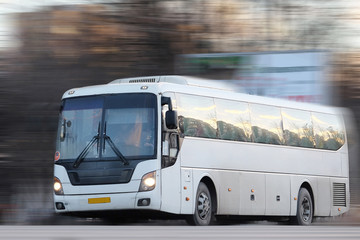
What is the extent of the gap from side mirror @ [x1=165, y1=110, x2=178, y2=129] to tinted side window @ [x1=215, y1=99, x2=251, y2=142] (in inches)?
88.8

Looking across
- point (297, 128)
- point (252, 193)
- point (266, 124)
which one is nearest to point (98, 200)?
point (252, 193)

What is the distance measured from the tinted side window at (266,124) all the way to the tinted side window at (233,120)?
0.33 meters

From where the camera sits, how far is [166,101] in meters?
15.6

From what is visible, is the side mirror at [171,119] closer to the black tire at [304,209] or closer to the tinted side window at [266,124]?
the tinted side window at [266,124]

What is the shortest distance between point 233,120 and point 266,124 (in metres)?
1.61

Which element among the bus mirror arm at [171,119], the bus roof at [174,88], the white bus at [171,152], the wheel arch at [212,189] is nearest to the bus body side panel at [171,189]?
the white bus at [171,152]

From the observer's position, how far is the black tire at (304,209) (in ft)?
67.3

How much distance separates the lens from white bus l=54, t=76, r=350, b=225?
15.5 meters

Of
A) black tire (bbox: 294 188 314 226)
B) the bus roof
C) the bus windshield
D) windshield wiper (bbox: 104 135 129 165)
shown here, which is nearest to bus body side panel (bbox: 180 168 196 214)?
the bus windshield

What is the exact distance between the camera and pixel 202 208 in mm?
16312

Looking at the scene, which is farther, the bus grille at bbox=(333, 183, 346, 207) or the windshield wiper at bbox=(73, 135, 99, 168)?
the bus grille at bbox=(333, 183, 346, 207)

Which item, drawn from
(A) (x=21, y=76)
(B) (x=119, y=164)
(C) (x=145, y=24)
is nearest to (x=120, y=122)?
(B) (x=119, y=164)

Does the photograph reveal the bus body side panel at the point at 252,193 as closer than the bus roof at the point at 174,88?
No

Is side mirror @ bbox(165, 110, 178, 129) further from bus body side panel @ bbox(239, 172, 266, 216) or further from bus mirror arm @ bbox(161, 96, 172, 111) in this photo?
bus body side panel @ bbox(239, 172, 266, 216)
